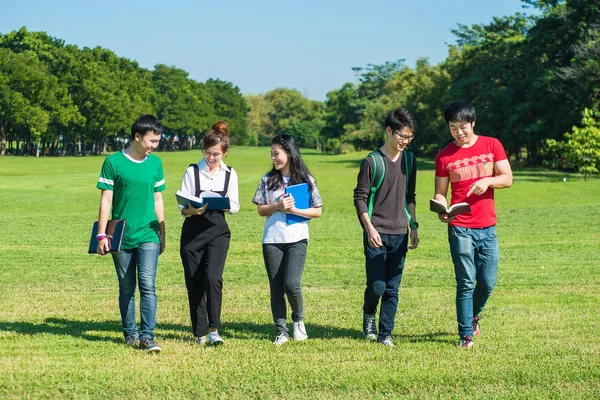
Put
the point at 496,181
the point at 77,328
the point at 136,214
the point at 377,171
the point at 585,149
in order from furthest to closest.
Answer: the point at 585,149 < the point at 77,328 < the point at 377,171 < the point at 136,214 < the point at 496,181

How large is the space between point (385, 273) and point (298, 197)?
3.49ft

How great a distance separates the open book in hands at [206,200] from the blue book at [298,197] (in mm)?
562

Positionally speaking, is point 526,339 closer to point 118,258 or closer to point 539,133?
point 118,258

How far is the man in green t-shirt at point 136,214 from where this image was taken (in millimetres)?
7082

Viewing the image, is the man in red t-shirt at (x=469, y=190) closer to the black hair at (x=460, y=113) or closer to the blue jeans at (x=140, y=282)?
the black hair at (x=460, y=113)

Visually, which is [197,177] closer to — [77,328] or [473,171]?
[77,328]

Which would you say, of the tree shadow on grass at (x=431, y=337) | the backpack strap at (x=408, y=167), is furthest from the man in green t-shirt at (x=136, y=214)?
the tree shadow on grass at (x=431, y=337)

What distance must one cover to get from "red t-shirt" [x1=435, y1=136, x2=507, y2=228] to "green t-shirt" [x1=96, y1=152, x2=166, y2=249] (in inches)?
98.4

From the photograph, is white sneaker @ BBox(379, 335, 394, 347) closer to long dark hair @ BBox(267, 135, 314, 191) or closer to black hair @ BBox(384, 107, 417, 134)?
long dark hair @ BBox(267, 135, 314, 191)

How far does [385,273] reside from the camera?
7.57 meters

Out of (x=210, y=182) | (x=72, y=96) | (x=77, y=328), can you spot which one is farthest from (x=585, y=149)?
(x=72, y=96)

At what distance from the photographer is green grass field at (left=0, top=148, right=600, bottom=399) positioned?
5.68m

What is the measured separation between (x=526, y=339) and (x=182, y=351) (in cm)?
301

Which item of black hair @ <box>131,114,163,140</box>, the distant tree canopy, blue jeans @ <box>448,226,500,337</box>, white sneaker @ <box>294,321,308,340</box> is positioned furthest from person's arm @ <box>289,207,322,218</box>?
the distant tree canopy
